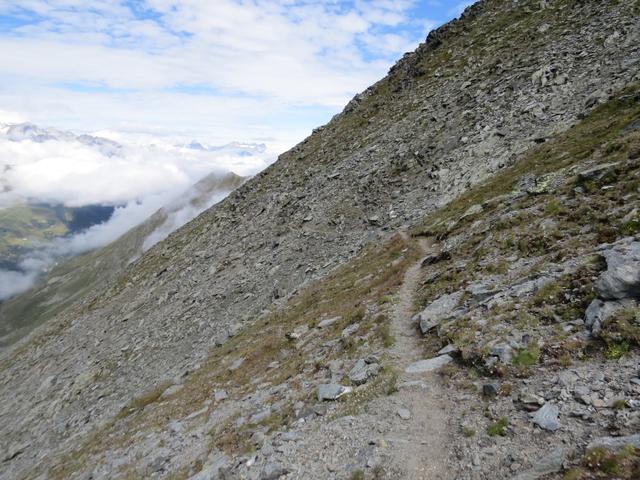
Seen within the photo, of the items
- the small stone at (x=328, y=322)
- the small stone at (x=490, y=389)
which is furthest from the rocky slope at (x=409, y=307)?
the small stone at (x=328, y=322)

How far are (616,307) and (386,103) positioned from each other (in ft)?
194

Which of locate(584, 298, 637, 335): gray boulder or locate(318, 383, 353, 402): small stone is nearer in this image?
locate(584, 298, 637, 335): gray boulder

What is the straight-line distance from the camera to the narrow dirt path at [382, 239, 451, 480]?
11593 millimetres

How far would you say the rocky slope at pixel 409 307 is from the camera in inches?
499

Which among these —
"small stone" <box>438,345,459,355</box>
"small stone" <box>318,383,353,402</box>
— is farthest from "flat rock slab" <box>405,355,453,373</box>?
"small stone" <box>318,383,353,402</box>

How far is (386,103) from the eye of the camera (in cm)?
6700

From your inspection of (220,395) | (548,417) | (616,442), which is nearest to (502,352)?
(548,417)

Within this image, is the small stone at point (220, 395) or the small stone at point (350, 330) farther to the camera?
the small stone at point (220, 395)

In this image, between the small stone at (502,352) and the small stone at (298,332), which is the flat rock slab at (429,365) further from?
the small stone at (298,332)

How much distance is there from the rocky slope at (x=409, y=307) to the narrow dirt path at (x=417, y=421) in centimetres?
7

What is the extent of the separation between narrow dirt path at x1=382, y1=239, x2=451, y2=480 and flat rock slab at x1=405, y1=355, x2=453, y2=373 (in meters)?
0.25

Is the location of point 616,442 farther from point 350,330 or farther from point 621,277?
point 350,330

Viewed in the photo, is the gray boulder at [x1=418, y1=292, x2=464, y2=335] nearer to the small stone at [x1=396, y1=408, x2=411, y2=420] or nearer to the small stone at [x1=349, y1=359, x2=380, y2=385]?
the small stone at [x1=349, y1=359, x2=380, y2=385]

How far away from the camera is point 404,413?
548 inches
